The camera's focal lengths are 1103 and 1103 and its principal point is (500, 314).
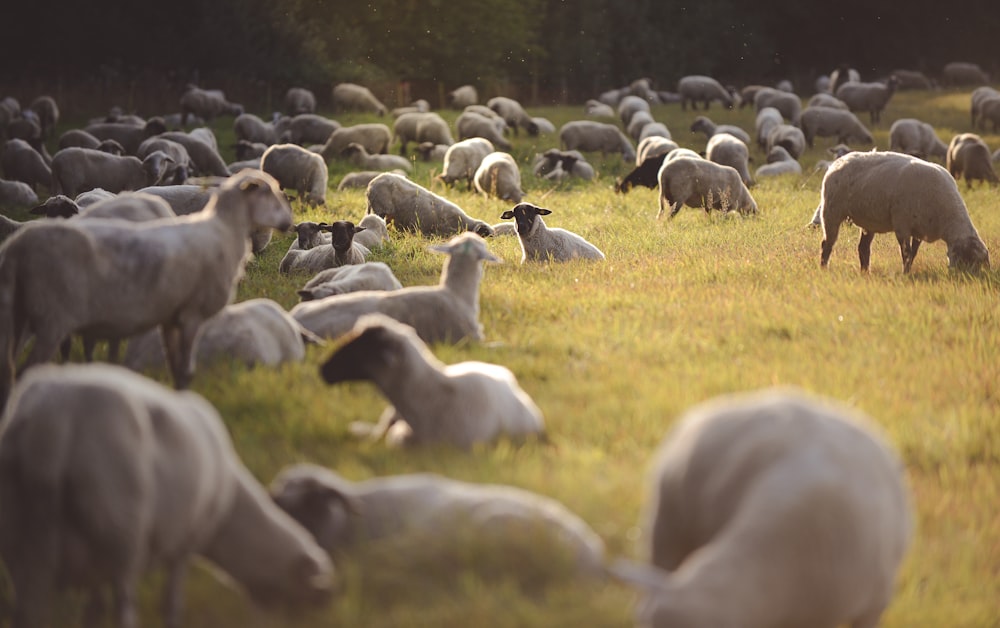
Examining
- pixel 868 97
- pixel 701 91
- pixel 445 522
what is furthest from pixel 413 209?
pixel 701 91

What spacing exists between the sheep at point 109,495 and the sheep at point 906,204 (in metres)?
8.46

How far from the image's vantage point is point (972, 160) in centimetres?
1933

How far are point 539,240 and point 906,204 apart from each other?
150 inches

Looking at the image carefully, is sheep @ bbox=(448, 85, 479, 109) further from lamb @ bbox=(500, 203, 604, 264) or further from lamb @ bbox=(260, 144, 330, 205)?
lamb @ bbox=(500, 203, 604, 264)

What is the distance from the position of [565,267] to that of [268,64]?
117ft

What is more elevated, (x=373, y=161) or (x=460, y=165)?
(x=460, y=165)

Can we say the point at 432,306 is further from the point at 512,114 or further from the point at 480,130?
the point at 512,114

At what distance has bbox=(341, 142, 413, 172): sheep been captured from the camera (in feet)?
73.6

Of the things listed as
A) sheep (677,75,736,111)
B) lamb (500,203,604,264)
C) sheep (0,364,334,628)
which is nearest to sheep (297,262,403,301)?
lamb (500,203,604,264)

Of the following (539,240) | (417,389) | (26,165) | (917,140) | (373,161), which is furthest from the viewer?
(917,140)

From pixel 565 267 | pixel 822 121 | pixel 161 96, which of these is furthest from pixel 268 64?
pixel 565 267

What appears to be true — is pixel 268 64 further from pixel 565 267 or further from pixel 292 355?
pixel 292 355

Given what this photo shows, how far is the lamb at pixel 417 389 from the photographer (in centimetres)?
528

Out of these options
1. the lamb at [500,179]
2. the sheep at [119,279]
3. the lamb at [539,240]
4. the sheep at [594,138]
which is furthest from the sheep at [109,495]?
the sheep at [594,138]
